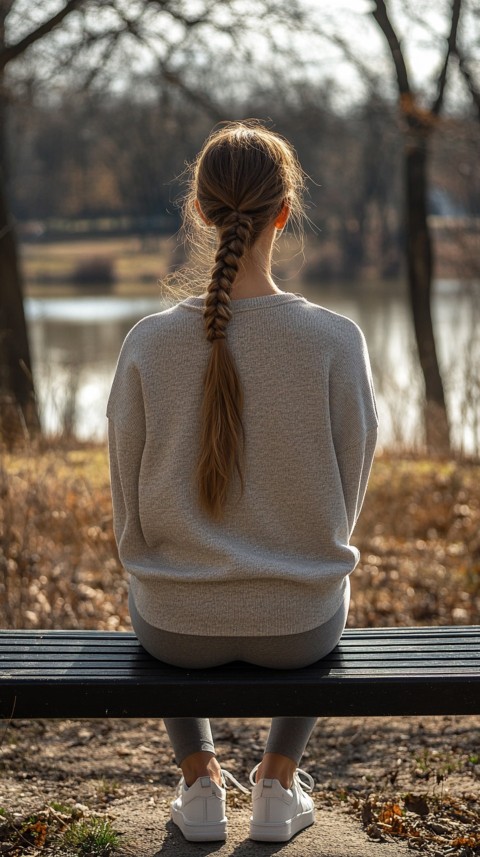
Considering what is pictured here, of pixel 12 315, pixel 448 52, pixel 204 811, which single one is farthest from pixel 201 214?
pixel 448 52

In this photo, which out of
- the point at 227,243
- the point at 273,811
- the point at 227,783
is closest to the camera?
the point at 227,243

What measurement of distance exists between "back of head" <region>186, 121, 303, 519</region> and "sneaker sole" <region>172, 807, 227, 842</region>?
73 centimetres

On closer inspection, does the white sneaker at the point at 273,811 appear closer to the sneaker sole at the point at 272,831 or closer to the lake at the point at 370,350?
the sneaker sole at the point at 272,831

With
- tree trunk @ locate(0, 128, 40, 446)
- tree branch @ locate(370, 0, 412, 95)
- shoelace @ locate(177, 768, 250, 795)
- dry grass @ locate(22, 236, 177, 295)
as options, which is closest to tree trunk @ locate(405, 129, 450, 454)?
tree branch @ locate(370, 0, 412, 95)

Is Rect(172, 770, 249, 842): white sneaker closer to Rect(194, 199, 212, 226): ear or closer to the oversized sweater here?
the oversized sweater

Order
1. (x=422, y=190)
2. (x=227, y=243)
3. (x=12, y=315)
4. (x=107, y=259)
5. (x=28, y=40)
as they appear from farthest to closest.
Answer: (x=107, y=259) < (x=422, y=190) < (x=12, y=315) < (x=28, y=40) < (x=227, y=243)

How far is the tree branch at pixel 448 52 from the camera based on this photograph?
29.2ft

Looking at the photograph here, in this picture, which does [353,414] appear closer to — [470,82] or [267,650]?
[267,650]

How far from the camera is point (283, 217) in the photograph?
2232 millimetres

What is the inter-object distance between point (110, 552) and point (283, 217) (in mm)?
2816

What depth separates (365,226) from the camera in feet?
81.6

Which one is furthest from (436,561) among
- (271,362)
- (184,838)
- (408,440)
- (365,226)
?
(365,226)

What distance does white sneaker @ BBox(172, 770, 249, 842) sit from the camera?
7.86 ft

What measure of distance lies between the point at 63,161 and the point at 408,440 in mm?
18243
